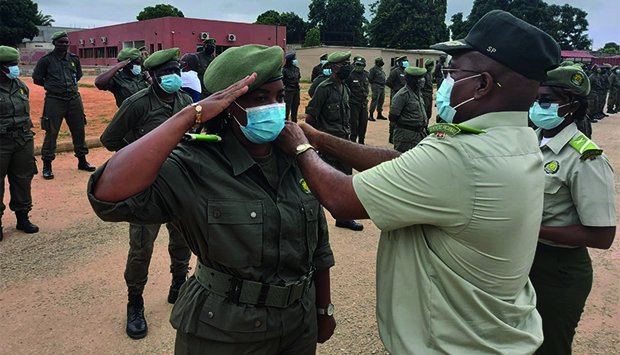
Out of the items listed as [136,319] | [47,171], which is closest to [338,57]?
[47,171]

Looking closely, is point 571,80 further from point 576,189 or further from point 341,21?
point 341,21

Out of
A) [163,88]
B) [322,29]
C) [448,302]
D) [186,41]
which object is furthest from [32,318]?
[322,29]

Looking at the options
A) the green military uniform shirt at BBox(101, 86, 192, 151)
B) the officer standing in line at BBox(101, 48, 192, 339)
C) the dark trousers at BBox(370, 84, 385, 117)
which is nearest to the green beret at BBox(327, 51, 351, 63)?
the officer standing in line at BBox(101, 48, 192, 339)

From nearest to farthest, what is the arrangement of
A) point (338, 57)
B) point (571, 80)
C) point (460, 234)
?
point (460, 234) → point (571, 80) → point (338, 57)

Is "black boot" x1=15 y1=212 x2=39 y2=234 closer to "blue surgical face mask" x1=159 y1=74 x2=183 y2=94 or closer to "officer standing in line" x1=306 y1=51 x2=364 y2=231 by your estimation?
"blue surgical face mask" x1=159 y1=74 x2=183 y2=94

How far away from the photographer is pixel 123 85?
6.32 meters

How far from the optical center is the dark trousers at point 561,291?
97.7 inches

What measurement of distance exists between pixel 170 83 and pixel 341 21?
66926 millimetres

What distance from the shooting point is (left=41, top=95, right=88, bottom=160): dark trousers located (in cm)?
723

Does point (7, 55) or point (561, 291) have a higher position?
point (7, 55)

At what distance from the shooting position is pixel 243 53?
183cm

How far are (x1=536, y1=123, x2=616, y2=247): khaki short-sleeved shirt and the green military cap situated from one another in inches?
44.0

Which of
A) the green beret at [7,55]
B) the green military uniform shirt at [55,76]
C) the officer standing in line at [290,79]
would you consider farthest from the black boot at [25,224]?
the officer standing in line at [290,79]

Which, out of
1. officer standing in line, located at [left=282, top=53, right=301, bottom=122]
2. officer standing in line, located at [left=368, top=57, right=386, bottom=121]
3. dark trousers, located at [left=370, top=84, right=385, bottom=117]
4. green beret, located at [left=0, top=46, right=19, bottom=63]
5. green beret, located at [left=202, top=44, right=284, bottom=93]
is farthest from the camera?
dark trousers, located at [left=370, top=84, right=385, bottom=117]
